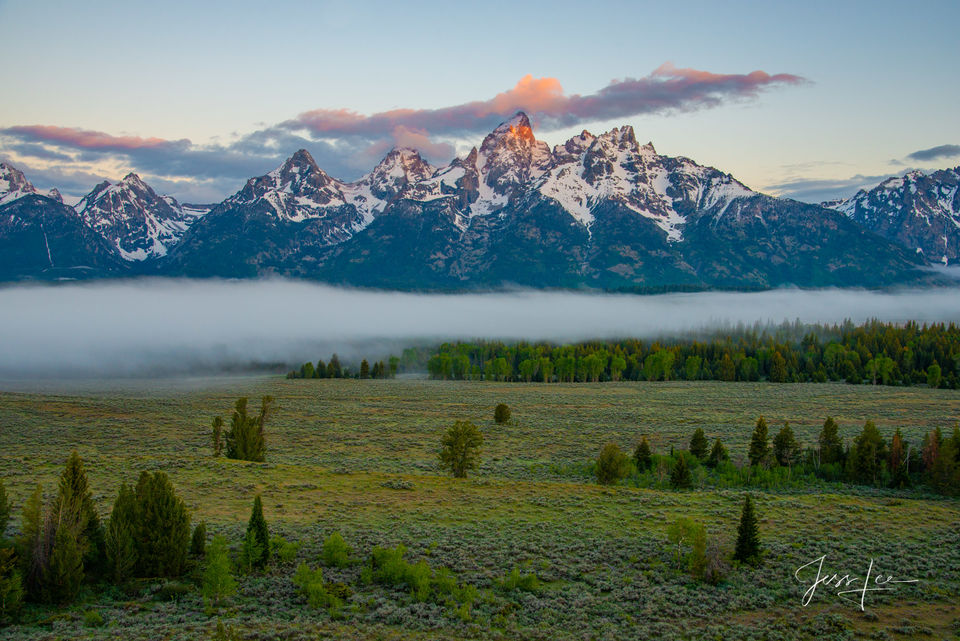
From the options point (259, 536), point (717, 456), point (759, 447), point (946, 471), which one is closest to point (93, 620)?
point (259, 536)

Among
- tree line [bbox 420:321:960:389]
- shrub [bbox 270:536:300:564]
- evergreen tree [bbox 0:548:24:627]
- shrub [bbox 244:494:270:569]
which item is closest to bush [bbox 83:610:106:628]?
evergreen tree [bbox 0:548:24:627]

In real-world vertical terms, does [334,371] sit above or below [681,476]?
below

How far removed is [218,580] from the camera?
23703 millimetres

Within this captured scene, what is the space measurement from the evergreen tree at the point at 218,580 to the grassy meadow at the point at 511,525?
0.63 meters

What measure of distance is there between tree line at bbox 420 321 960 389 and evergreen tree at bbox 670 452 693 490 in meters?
93.4

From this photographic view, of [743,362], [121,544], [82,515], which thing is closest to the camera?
[121,544]

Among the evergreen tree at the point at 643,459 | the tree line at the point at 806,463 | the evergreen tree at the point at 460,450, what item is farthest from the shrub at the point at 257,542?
the evergreen tree at the point at 643,459

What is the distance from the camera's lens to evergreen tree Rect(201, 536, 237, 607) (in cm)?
2366

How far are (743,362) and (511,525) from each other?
115m

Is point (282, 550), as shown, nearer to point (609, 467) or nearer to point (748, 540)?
point (748, 540)

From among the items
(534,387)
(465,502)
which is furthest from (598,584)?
(534,387)

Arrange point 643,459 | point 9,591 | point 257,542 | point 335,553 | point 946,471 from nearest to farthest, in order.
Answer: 1. point 9,591
2. point 257,542
3. point 335,553
4. point 946,471
5. point 643,459

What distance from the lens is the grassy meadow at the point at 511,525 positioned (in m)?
22.3

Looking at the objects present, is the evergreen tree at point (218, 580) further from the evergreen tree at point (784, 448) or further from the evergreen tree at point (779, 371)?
the evergreen tree at point (779, 371)
